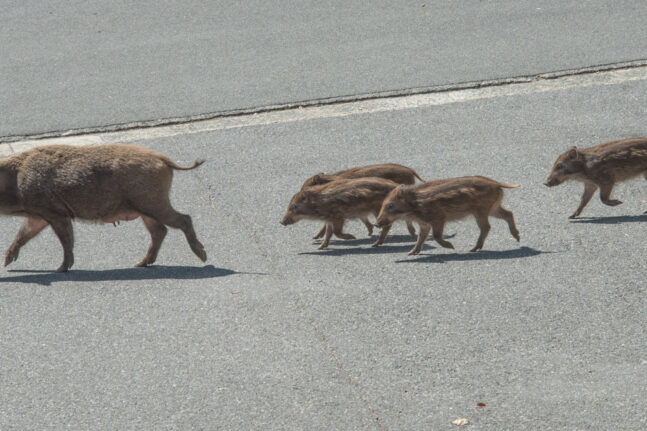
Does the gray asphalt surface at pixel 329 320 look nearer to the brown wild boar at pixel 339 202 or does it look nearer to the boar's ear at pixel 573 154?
the brown wild boar at pixel 339 202

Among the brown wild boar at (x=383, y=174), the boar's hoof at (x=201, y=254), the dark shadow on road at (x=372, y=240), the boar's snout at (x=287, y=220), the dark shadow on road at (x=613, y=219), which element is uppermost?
the brown wild boar at (x=383, y=174)

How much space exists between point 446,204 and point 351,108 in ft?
14.5

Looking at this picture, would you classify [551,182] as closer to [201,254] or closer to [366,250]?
[366,250]

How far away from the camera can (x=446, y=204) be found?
892 cm

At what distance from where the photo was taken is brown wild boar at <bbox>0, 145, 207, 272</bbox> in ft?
28.6

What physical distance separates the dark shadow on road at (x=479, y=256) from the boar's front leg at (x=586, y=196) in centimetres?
113

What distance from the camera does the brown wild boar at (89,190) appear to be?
873 cm

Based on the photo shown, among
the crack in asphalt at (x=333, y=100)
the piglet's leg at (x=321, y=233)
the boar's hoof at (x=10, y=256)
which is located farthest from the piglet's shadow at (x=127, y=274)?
the crack in asphalt at (x=333, y=100)

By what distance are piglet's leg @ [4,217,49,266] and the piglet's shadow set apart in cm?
29

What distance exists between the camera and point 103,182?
8773 millimetres

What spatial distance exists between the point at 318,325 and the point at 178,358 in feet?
3.53

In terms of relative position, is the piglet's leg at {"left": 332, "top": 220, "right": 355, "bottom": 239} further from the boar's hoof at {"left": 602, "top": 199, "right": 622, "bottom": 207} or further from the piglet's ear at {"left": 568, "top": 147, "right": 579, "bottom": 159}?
the boar's hoof at {"left": 602, "top": 199, "right": 622, "bottom": 207}

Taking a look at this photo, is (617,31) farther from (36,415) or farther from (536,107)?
(36,415)

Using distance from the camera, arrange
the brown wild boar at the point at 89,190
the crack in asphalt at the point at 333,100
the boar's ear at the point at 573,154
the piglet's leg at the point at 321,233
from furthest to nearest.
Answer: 1. the crack in asphalt at the point at 333,100
2. the piglet's leg at the point at 321,233
3. the boar's ear at the point at 573,154
4. the brown wild boar at the point at 89,190
